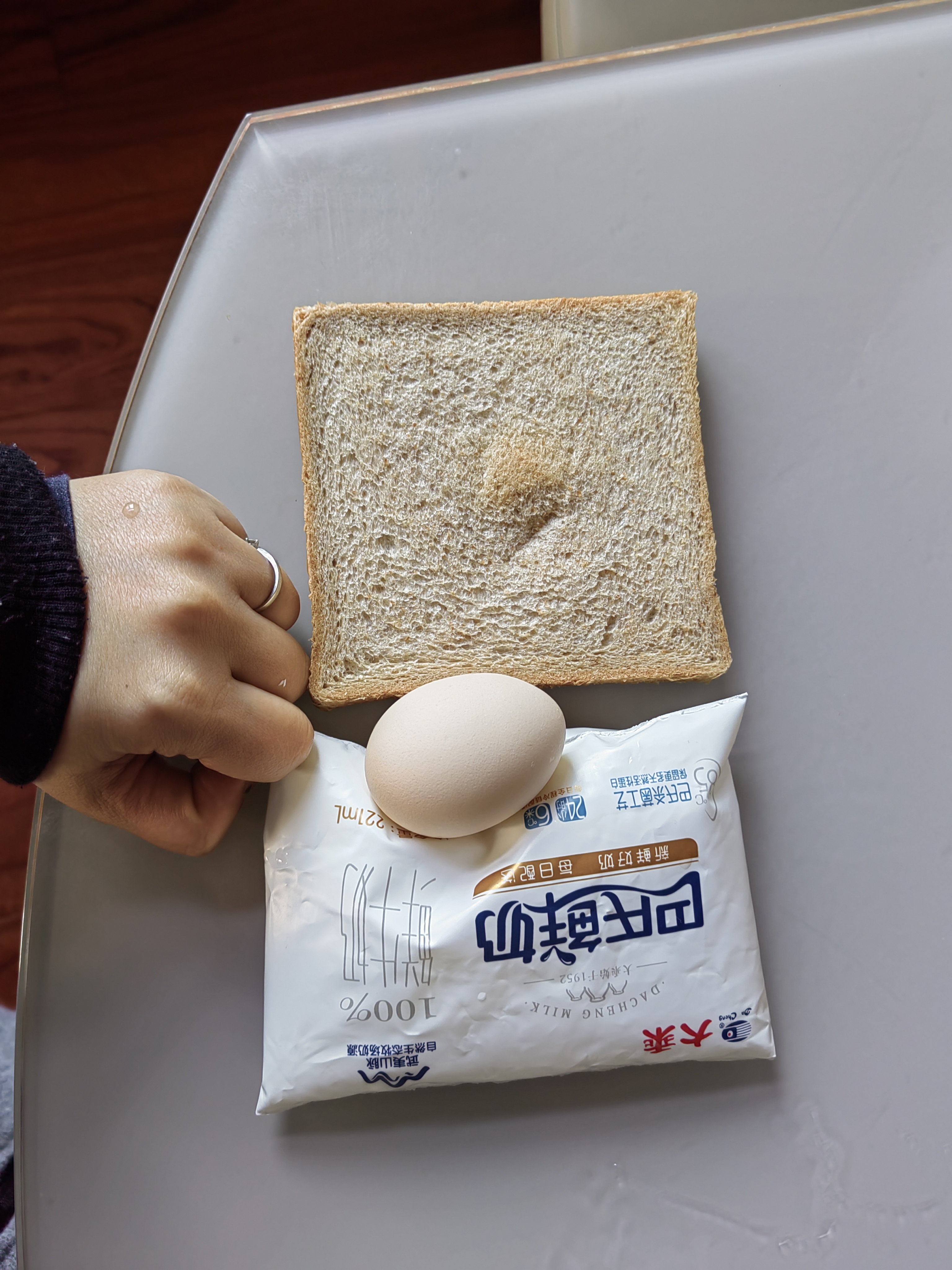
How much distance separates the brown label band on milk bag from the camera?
0.71 metres

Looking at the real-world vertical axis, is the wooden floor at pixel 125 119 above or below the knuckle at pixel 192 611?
above

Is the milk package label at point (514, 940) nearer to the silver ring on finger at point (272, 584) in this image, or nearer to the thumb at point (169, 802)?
the thumb at point (169, 802)

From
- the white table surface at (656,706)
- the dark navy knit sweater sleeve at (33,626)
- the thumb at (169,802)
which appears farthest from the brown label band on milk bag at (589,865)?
the dark navy knit sweater sleeve at (33,626)

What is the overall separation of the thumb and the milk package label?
0.06 m

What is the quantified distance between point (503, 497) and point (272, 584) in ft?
0.78

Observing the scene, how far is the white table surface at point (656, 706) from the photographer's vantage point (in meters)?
0.74

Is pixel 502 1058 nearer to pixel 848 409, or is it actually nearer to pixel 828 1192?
pixel 828 1192

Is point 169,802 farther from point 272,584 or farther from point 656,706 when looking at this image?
point 656,706

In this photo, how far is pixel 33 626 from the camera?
0.63 meters

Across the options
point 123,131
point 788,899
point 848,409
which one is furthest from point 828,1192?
point 123,131

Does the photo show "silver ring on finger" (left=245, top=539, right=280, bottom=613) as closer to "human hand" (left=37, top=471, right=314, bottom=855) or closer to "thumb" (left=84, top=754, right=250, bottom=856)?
"human hand" (left=37, top=471, right=314, bottom=855)

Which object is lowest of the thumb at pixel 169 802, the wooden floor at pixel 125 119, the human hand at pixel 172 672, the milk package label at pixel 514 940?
the milk package label at pixel 514 940

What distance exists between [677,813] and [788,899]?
0.58 ft

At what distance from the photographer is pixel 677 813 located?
724 millimetres
